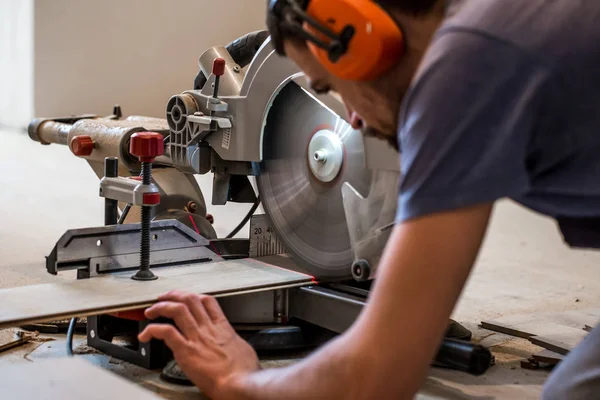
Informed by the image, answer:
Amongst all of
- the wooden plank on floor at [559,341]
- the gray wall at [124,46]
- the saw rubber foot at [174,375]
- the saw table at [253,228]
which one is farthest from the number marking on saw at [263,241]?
the gray wall at [124,46]

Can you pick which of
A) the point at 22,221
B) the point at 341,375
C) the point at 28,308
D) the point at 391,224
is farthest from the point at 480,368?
the point at 22,221

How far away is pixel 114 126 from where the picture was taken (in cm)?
293

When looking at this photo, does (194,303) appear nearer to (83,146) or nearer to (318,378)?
(318,378)

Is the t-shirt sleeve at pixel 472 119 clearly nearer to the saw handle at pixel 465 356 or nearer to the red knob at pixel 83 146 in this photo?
the saw handle at pixel 465 356

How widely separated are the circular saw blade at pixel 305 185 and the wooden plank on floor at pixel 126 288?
0.10 m

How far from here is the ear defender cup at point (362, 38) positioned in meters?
1.01

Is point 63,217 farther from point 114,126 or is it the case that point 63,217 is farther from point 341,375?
point 341,375

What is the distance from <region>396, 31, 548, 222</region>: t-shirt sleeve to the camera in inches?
33.2

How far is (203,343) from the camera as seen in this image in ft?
4.15

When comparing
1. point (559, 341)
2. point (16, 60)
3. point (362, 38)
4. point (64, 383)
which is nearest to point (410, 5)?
point (362, 38)

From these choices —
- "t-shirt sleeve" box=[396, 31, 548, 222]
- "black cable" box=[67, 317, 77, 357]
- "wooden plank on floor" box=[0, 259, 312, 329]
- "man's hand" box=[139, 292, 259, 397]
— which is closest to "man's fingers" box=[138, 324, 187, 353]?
"man's hand" box=[139, 292, 259, 397]

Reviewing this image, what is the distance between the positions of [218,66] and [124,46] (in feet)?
17.3

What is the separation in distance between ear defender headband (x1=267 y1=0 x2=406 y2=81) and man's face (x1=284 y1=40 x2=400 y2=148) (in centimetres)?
2

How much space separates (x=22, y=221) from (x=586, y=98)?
385 cm
